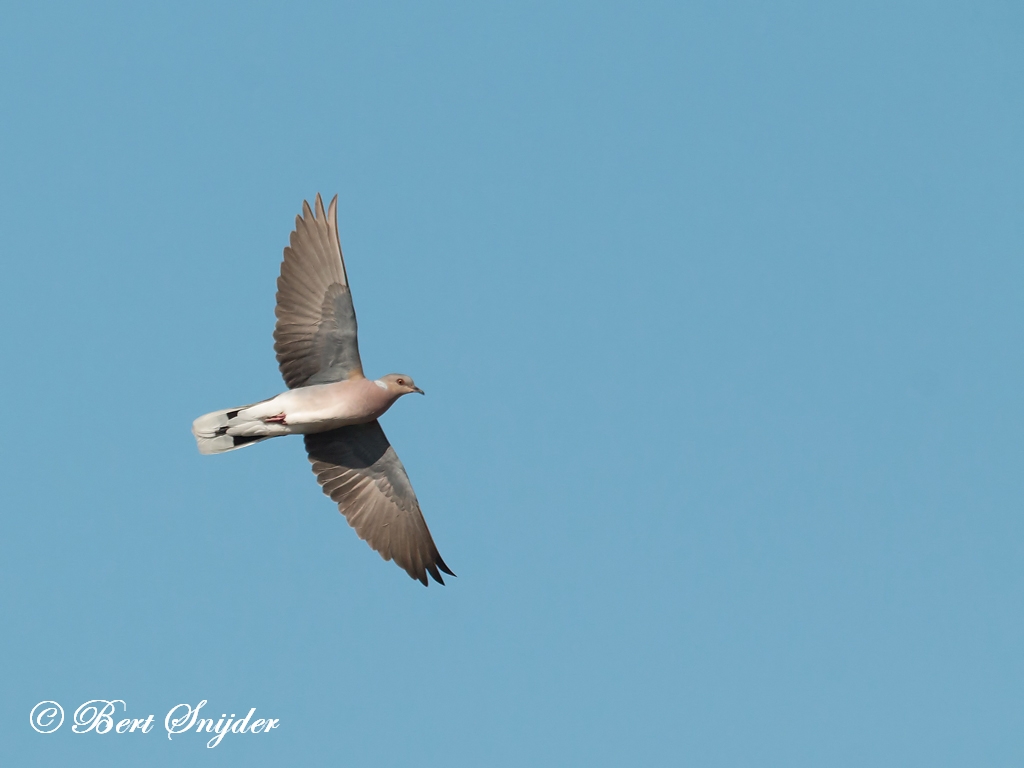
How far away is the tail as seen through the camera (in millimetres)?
14820

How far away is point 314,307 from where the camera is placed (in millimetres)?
14812

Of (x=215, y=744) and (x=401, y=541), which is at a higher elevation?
(x=401, y=541)

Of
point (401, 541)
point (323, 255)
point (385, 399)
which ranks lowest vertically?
point (401, 541)

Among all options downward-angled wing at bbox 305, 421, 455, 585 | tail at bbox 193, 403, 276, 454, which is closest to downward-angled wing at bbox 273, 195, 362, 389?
tail at bbox 193, 403, 276, 454

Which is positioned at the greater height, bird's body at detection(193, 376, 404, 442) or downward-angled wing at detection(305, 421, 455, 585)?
bird's body at detection(193, 376, 404, 442)

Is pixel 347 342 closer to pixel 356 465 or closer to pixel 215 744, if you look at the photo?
pixel 356 465

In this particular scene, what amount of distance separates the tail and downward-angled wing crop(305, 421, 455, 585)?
1.05 m

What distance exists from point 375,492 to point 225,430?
2.00m

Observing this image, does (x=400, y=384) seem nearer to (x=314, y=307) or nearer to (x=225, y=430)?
(x=314, y=307)

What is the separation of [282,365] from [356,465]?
5.36 ft

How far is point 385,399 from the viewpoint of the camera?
15.1 m

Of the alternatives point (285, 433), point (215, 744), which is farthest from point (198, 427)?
point (215, 744)

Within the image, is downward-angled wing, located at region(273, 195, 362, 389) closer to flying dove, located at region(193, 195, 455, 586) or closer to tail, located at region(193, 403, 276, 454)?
flying dove, located at region(193, 195, 455, 586)

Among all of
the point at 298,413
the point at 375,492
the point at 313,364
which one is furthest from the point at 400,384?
the point at 375,492
